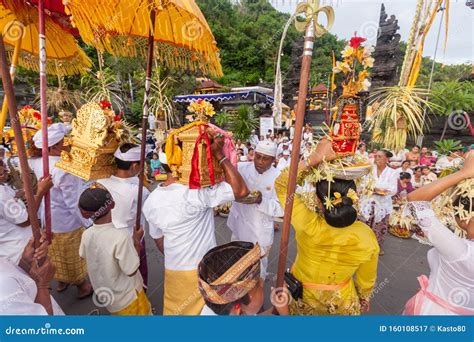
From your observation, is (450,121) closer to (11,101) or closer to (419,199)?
(419,199)

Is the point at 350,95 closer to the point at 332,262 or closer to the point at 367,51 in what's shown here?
the point at 367,51

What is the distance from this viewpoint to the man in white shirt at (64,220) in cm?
A: 312

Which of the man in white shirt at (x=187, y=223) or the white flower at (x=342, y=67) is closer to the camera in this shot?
the white flower at (x=342, y=67)

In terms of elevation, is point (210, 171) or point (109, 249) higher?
point (210, 171)

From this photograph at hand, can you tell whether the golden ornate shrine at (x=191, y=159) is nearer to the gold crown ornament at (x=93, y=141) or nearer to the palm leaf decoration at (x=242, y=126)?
the gold crown ornament at (x=93, y=141)

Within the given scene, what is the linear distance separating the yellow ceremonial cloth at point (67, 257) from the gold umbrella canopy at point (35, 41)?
6.53ft

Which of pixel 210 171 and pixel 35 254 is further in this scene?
pixel 210 171

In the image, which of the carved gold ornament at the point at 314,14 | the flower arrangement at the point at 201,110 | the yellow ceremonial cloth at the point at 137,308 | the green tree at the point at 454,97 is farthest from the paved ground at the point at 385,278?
the green tree at the point at 454,97

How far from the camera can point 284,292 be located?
5.34 ft

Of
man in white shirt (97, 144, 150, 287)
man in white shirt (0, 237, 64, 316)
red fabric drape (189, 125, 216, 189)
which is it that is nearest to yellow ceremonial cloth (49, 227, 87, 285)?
man in white shirt (97, 144, 150, 287)

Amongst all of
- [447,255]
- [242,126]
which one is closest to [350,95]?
[447,255]

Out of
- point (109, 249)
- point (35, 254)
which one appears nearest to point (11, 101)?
point (35, 254)

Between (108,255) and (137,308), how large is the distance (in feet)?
1.96

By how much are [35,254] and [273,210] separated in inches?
85.9
